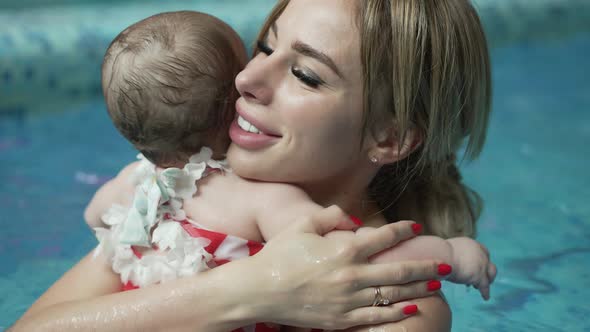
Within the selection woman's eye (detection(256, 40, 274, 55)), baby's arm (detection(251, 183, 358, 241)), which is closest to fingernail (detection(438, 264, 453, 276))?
baby's arm (detection(251, 183, 358, 241))

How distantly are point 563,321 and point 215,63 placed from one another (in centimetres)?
178

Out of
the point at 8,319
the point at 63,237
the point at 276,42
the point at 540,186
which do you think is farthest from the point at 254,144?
the point at 540,186

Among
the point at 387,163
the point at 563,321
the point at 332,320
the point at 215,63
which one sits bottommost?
the point at 563,321

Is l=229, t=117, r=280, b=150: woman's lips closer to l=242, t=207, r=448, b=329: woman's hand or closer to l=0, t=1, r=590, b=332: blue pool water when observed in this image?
l=242, t=207, r=448, b=329: woman's hand

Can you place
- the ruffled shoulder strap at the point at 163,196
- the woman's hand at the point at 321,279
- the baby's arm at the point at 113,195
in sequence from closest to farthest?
Result: the woman's hand at the point at 321,279, the ruffled shoulder strap at the point at 163,196, the baby's arm at the point at 113,195

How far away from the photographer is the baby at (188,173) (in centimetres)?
225

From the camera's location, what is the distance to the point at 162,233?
2.34 m

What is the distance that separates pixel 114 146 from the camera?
5109 millimetres

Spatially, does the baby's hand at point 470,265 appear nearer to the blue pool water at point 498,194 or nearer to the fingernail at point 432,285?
the fingernail at point 432,285

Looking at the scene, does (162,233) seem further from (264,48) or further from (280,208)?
(264,48)

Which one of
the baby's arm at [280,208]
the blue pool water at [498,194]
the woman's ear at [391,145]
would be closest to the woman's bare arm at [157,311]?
the baby's arm at [280,208]

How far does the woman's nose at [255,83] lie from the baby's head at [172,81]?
3.2 inches

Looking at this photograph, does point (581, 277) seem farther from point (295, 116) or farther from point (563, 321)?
point (295, 116)

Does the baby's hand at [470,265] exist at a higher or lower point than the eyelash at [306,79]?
lower
